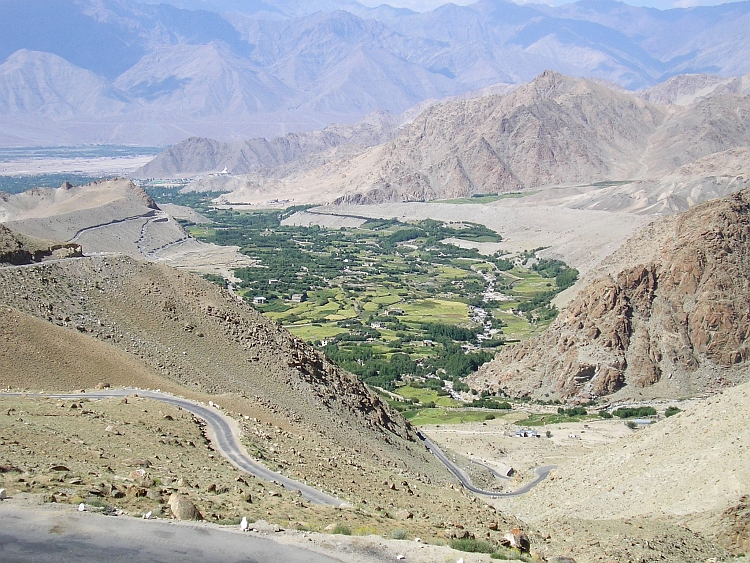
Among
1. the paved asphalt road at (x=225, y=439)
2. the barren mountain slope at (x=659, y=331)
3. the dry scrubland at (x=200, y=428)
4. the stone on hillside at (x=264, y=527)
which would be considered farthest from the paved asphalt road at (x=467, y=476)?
the stone on hillside at (x=264, y=527)

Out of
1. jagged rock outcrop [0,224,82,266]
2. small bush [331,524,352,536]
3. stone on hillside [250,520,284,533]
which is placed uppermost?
jagged rock outcrop [0,224,82,266]

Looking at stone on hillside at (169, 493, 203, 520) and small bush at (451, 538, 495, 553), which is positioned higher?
stone on hillside at (169, 493, 203, 520)

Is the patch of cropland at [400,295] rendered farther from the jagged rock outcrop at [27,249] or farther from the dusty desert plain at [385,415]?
the jagged rock outcrop at [27,249]

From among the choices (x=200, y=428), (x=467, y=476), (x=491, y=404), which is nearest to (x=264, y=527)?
(x=200, y=428)

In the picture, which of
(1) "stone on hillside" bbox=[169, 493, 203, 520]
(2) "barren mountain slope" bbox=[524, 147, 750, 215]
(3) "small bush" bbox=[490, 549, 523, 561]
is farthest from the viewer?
(2) "barren mountain slope" bbox=[524, 147, 750, 215]

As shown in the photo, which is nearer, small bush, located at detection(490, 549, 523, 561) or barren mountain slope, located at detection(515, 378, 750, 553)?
small bush, located at detection(490, 549, 523, 561)

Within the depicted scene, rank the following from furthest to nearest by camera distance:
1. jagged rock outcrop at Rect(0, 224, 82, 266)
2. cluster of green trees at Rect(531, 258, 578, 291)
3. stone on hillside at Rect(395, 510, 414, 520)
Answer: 1. cluster of green trees at Rect(531, 258, 578, 291)
2. jagged rock outcrop at Rect(0, 224, 82, 266)
3. stone on hillside at Rect(395, 510, 414, 520)

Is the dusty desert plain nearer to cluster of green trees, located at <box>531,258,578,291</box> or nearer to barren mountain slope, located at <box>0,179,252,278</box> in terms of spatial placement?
cluster of green trees, located at <box>531,258,578,291</box>

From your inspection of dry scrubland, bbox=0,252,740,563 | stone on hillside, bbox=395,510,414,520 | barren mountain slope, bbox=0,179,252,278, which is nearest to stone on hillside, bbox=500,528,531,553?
dry scrubland, bbox=0,252,740,563
